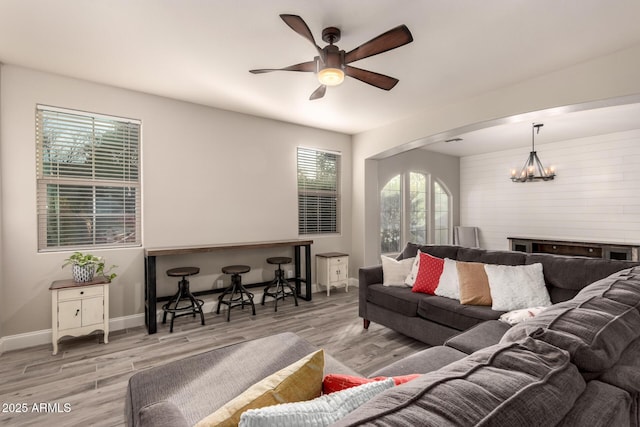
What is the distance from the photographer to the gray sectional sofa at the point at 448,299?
2389 mm

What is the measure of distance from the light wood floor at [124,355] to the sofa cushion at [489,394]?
6.28 ft

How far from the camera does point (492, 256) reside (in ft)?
9.58

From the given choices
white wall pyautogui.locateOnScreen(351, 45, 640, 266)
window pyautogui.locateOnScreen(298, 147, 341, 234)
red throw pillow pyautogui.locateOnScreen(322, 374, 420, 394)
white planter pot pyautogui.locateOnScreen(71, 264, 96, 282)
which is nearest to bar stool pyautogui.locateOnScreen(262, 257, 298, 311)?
window pyautogui.locateOnScreen(298, 147, 341, 234)

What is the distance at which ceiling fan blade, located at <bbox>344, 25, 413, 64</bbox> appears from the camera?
2.03 m

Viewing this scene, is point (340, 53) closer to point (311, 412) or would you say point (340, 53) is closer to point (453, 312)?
point (453, 312)

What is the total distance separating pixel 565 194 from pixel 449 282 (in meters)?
4.59

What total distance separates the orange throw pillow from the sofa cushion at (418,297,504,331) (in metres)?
0.06

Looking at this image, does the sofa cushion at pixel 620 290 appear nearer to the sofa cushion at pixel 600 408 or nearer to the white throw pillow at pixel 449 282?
the sofa cushion at pixel 600 408

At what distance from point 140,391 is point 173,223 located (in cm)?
275

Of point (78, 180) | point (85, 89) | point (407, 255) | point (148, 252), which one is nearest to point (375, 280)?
point (407, 255)

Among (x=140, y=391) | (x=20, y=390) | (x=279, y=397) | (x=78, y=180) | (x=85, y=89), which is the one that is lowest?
(x=20, y=390)

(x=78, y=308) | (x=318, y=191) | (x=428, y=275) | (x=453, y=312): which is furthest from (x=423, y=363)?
(x=318, y=191)

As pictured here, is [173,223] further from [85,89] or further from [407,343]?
[407,343]

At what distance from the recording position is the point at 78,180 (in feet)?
10.9
